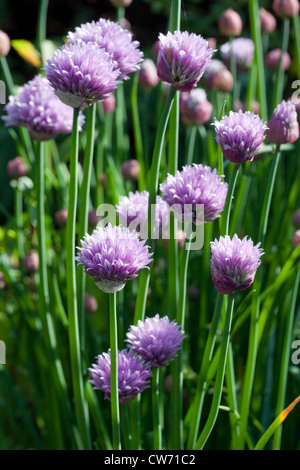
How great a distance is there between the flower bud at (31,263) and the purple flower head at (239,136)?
602mm

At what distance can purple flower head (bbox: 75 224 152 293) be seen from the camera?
2.11 ft

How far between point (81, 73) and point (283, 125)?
1.03 ft

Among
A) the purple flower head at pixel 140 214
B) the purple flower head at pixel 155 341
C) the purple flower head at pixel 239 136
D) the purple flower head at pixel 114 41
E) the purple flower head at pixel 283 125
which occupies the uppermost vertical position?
the purple flower head at pixel 114 41

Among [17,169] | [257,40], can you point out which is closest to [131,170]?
[17,169]

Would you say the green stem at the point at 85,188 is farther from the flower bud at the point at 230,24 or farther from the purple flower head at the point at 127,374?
the flower bud at the point at 230,24

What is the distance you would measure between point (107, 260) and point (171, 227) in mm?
217

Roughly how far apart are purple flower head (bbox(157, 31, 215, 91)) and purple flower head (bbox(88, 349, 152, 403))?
351 millimetres

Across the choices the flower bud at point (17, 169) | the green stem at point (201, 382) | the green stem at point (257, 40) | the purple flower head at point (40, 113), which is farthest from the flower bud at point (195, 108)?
the green stem at point (201, 382)

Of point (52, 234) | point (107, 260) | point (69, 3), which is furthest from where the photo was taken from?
point (69, 3)

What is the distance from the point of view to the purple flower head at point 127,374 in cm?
75

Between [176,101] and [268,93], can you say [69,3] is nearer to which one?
[268,93]

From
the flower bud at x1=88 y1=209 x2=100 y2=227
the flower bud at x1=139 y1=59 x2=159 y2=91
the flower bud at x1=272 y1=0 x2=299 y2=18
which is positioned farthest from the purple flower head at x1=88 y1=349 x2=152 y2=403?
the flower bud at x1=272 y1=0 x2=299 y2=18
